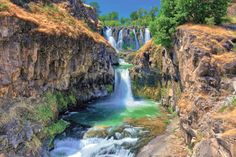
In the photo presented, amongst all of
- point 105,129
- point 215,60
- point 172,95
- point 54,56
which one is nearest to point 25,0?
point 54,56

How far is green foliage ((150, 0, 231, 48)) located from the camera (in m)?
21.9

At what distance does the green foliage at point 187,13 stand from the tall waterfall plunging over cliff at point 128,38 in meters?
33.5

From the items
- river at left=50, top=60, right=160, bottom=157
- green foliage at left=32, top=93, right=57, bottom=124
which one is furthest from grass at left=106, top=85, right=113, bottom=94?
green foliage at left=32, top=93, right=57, bottom=124

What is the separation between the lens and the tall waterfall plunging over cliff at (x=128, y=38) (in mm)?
57781

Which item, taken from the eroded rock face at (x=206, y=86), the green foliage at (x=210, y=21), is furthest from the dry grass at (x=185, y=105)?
the green foliage at (x=210, y=21)

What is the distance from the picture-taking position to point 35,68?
70.6 ft

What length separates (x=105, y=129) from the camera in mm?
21984

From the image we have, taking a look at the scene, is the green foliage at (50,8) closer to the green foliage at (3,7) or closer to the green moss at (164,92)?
the green foliage at (3,7)

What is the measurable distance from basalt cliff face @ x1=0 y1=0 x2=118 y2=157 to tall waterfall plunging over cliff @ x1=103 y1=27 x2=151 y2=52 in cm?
2861

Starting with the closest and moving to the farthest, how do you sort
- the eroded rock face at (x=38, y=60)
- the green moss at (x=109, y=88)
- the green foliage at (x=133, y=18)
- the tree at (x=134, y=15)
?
the eroded rock face at (x=38, y=60)
the green moss at (x=109, y=88)
the green foliage at (x=133, y=18)
the tree at (x=134, y=15)

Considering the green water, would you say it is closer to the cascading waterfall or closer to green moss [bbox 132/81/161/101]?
the cascading waterfall

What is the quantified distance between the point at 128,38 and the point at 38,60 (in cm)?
3843

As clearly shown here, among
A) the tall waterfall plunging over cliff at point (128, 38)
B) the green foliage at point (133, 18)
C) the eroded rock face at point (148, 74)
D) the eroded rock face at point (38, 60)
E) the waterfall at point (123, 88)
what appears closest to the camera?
the eroded rock face at point (38, 60)

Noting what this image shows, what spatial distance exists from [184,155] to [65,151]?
287 inches
